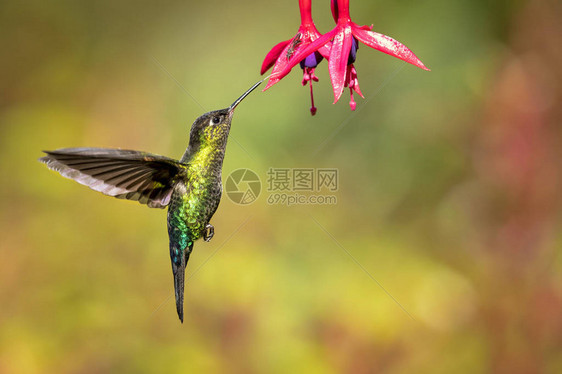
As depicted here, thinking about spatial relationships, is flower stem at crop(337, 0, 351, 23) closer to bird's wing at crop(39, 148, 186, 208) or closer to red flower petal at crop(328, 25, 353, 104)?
red flower petal at crop(328, 25, 353, 104)

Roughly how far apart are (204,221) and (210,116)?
239 millimetres

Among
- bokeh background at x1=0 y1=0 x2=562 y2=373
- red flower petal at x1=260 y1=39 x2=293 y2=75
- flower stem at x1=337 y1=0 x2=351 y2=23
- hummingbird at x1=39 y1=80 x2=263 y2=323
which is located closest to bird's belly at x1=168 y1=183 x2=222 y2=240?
hummingbird at x1=39 y1=80 x2=263 y2=323

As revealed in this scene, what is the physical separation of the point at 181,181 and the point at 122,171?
0.53ft

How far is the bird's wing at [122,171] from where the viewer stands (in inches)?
32.2

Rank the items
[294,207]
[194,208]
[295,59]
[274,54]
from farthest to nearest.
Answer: [294,207]
[194,208]
[274,54]
[295,59]

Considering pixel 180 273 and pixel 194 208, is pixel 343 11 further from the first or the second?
pixel 180 273

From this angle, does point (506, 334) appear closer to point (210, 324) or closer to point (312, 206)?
point (312, 206)

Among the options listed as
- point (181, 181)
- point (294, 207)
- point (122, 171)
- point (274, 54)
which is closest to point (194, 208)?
point (181, 181)

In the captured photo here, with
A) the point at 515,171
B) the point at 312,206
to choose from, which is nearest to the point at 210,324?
the point at 312,206

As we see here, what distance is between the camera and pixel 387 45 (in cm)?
89

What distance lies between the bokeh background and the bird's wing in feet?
3.10

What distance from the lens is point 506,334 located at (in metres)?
1.93

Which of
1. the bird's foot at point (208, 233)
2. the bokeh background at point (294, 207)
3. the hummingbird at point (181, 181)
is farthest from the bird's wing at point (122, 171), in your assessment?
the bokeh background at point (294, 207)

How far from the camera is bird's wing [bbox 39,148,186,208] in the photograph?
2.69ft
